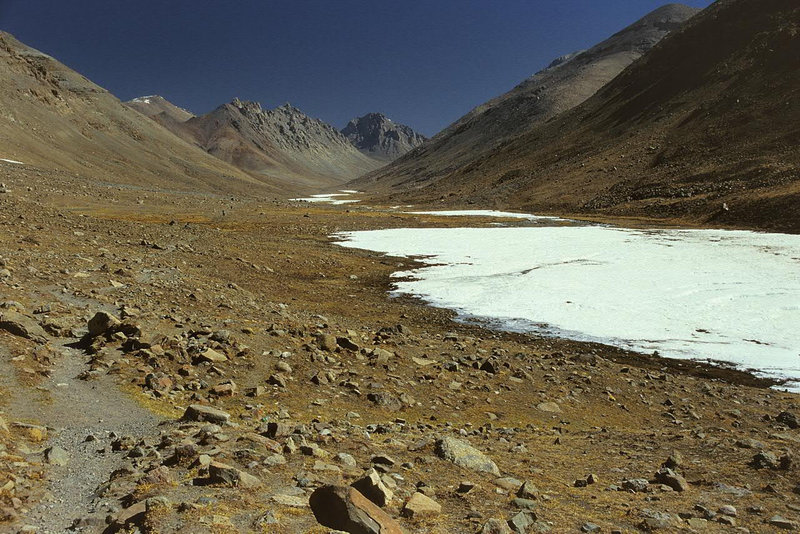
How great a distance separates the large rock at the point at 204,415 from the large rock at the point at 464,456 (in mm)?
3224

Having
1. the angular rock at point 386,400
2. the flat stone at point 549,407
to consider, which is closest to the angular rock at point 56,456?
the angular rock at point 386,400

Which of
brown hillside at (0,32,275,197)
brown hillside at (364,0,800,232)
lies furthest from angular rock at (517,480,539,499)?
brown hillside at (0,32,275,197)

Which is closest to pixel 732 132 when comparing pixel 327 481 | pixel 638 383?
pixel 638 383

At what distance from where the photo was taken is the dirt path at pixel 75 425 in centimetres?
456

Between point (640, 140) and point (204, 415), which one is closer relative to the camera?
point (204, 415)

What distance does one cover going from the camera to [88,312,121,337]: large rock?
9859 millimetres

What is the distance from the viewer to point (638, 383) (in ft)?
39.6

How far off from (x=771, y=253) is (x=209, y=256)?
3370 centimetres

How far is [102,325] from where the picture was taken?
9.88 m

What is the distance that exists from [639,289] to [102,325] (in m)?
21.1

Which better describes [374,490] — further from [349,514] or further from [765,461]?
[765,461]

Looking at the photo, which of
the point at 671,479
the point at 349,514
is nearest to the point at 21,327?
the point at 349,514

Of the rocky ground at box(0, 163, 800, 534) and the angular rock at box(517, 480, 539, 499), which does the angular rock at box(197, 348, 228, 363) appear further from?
the angular rock at box(517, 480, 539, 499)

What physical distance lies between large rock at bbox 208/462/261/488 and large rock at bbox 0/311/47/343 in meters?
6.29
